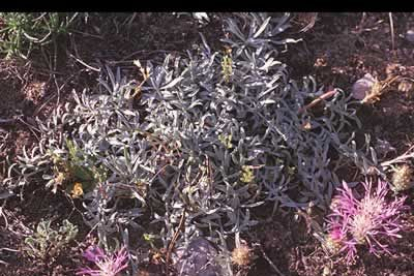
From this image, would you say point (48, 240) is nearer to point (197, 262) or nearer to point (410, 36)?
point (197, 262)

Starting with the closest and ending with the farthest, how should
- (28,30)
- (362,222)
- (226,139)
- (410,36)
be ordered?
(362,222) → (226,139) → (28,30) → (410,36)

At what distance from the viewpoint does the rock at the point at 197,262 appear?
209 centimetres

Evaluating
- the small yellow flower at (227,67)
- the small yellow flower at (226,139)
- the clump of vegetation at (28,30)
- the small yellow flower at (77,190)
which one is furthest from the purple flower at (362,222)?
the clump of vegetation at (28,30)

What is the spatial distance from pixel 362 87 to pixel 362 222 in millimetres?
548

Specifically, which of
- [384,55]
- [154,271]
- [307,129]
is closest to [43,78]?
[154,271]

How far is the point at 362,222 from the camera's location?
204 centimetres

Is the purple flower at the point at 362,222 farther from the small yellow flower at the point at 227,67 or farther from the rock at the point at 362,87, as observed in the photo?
the small yellow flower at the point at 227,67

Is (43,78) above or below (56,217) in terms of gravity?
above

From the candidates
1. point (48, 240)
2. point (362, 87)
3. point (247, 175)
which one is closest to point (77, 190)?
point (48, 240)

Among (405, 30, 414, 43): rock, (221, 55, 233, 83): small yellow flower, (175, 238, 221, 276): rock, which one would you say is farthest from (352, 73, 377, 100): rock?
(175, 238, 221, 276): rock

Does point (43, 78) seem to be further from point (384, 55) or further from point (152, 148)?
point (384, 55)

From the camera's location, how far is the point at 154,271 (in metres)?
2.10

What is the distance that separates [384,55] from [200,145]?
0.81 meters

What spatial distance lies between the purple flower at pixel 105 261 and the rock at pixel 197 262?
0.60 feet
